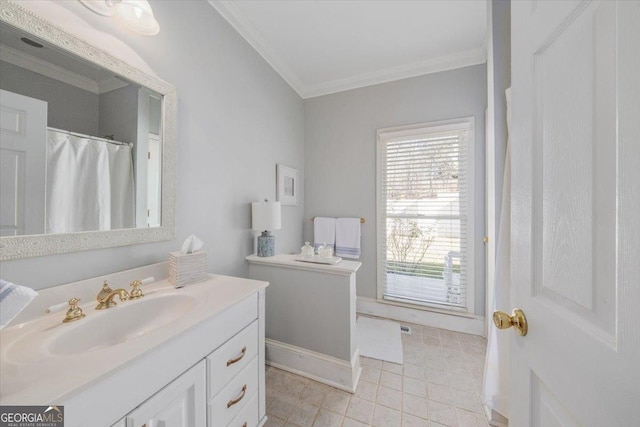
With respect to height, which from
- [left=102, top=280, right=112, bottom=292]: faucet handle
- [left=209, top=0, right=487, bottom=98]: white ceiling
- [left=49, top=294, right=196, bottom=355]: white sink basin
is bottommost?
[left=49, top=294, right=196, bottom=355]: white sink basin

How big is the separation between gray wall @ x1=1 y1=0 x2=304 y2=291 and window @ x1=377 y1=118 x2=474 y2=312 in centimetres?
131

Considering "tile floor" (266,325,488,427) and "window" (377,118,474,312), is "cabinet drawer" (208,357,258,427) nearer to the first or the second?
"tile floor" (266,325,488,427)

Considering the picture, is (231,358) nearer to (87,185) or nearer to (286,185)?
(87,185)

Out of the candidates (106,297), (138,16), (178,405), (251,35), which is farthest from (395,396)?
(251,35)

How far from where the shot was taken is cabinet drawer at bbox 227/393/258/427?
3.34ft

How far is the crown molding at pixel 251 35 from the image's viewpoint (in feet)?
5.24

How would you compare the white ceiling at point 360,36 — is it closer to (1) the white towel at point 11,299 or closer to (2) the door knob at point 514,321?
(1) the white towel at point 11,299

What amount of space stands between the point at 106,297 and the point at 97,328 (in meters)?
0.11

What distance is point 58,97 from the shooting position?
88 cm

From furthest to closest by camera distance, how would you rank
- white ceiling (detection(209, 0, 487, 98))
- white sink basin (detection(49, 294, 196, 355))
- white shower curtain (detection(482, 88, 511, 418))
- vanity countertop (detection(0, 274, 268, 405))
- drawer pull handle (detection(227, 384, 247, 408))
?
1. white ceiling (detection(209, 0, 487, 98))
2. white shower curtain (detection(482, 88, 511, 418))
3. drawer pull handle (detection(227, 384, 247, 408))
4. white sink basin (detection(49, 294, 196, 355))
5. vanity countertop (detection(0, 274, 268, 405))

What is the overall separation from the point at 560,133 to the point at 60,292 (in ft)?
5.39

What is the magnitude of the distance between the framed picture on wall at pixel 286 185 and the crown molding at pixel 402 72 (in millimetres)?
1041

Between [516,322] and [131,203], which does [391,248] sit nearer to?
[516,322]

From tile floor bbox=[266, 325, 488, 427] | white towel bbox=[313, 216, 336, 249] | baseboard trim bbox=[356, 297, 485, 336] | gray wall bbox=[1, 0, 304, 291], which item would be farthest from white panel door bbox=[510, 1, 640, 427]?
white towel bbox=[313, 216, 336, 249]
